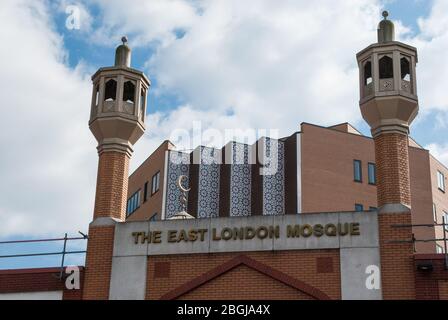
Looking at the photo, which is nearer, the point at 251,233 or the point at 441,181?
the point at 251,233

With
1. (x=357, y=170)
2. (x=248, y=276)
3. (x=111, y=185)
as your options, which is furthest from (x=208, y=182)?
(x=248, y=276)

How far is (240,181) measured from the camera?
5072 centimetres

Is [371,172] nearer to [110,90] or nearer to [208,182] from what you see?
[208,182]

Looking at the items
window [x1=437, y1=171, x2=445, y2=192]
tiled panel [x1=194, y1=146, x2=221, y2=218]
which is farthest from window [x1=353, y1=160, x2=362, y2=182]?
tiled panel [x1=194, y1=146, x2=221, y2=218]

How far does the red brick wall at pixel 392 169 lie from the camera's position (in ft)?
70.5

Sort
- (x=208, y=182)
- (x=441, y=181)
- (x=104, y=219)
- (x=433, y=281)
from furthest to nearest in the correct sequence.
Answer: (x=441, y=181) → (x=208, y=182) → (x=104, y=219) → (x=433, y=281)

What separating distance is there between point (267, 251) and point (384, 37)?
7377 millimetres

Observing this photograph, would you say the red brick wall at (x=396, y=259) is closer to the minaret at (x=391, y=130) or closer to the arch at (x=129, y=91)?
the minaret at (x=391, y=130)

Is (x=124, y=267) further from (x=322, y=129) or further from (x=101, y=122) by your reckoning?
(x=322, y=129)

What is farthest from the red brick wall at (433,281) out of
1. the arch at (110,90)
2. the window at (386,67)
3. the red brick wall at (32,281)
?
the arch at (110,90)

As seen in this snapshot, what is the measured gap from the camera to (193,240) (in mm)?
22141

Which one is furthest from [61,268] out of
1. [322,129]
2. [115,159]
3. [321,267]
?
[322,129]

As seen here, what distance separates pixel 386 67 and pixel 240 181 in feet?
92.4

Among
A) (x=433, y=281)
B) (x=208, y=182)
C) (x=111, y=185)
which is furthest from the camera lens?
(x=208, y=182)
